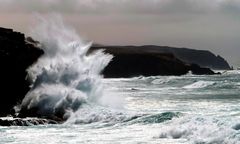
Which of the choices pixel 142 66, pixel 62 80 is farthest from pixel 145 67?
pixel 62 80

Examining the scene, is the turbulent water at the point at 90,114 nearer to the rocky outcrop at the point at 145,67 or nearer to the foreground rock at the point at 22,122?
the foreground rock at the point at 22,122

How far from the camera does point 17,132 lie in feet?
85.7

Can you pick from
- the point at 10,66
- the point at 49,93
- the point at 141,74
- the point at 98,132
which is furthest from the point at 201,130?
the point at 141,74

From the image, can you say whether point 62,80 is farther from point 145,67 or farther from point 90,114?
point 145,67

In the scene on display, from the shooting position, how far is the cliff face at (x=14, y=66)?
3501 cm

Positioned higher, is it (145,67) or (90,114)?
(145,67)

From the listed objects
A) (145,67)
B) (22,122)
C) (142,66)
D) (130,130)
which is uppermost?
(142,66)

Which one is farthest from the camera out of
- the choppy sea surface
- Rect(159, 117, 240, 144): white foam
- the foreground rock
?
the foreground rock

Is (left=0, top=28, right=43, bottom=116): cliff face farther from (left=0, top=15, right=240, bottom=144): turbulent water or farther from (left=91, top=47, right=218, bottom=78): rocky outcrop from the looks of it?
(left=91, top=47, right=218, bottom=78): rocky outcrop

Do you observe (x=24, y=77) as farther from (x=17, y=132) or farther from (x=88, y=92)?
(x=17, y=132)

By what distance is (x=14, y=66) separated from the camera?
117 feet

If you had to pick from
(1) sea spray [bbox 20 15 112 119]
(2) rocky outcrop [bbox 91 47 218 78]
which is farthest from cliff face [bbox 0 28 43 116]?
(2) rocky outcrop [bbox 91 47 218 78]

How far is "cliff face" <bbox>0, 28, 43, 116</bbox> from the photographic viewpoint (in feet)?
115

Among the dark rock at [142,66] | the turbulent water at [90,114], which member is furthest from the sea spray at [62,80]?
the dark rock at [142,66]
